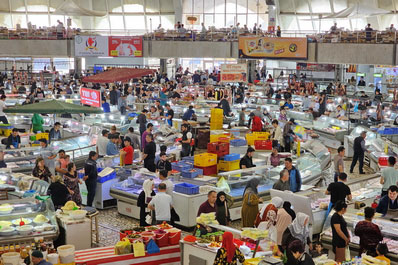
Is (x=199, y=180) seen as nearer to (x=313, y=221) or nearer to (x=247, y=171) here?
(x=247, y=171)

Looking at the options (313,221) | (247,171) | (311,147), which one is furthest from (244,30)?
(313,221)

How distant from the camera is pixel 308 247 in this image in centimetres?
885

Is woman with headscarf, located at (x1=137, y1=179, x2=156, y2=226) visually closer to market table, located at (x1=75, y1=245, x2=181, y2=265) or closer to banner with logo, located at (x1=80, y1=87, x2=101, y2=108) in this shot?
market table, located at (x1=75, y1=245, x2=181, y2=265)

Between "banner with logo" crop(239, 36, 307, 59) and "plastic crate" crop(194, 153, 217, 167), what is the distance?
572 inches

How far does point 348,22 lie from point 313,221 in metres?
33.4

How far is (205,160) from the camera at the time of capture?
14.5 m

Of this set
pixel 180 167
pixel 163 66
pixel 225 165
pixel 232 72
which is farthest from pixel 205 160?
pixel 163 66

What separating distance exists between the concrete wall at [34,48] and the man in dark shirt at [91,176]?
21.0 metres

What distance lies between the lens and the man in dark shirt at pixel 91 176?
39.1ft

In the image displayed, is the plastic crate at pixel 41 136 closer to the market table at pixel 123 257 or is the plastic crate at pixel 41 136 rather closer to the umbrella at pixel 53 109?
the umbrella at pixel 53 109

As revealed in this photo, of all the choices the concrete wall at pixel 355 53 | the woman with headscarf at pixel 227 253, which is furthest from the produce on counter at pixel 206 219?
the concrete wall at pixel 355 53

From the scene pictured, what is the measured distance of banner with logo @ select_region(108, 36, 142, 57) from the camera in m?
31.2

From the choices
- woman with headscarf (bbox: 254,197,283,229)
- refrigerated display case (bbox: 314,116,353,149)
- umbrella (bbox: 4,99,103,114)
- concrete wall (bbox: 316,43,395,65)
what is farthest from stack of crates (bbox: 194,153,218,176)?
concrete wall (bbox: 316,43,395,65)

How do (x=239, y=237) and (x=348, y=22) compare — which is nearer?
(x=239, y=237)
